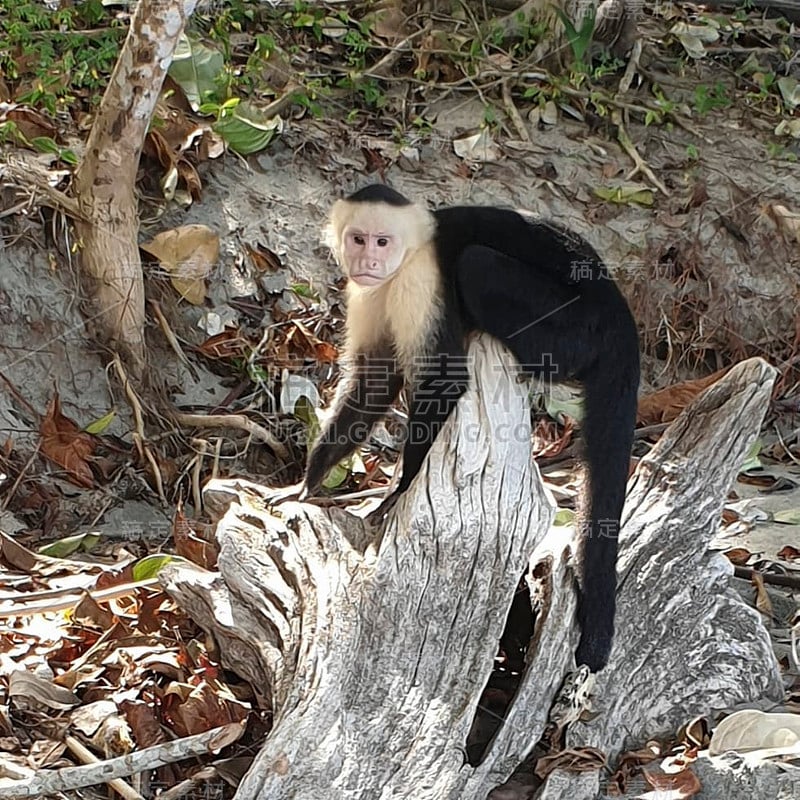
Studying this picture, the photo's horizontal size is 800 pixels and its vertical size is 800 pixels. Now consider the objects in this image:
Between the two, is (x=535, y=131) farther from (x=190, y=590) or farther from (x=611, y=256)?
(x=190, y=590)

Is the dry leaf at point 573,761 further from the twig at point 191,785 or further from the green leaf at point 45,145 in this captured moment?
the green leaf at point 45,145

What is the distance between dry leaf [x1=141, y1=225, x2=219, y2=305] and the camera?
3.60 m

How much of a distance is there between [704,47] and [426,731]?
406 cm

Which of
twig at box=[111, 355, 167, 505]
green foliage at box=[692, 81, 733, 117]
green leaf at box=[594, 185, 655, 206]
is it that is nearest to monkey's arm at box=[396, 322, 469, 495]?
twig at box=[111, 355, 167, 505]

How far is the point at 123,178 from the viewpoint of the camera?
332 centimetres

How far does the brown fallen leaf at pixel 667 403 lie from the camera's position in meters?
3.64

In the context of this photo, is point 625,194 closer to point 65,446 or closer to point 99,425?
point 99,425

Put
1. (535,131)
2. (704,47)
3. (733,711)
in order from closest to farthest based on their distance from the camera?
(733,711) < (535,131) < (704,47)

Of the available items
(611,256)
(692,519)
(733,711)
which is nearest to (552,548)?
(692,519)

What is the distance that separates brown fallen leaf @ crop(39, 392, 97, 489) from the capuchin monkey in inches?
50.2

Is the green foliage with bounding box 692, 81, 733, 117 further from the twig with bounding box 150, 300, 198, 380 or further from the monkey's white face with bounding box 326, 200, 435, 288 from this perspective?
the monkey's white face with bounding box 326, 200, 435, 288

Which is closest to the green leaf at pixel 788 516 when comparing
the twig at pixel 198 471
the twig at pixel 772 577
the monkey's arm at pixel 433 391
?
the twig at pixel 772 577

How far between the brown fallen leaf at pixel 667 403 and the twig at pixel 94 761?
216 cm

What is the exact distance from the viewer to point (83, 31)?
420 cm
